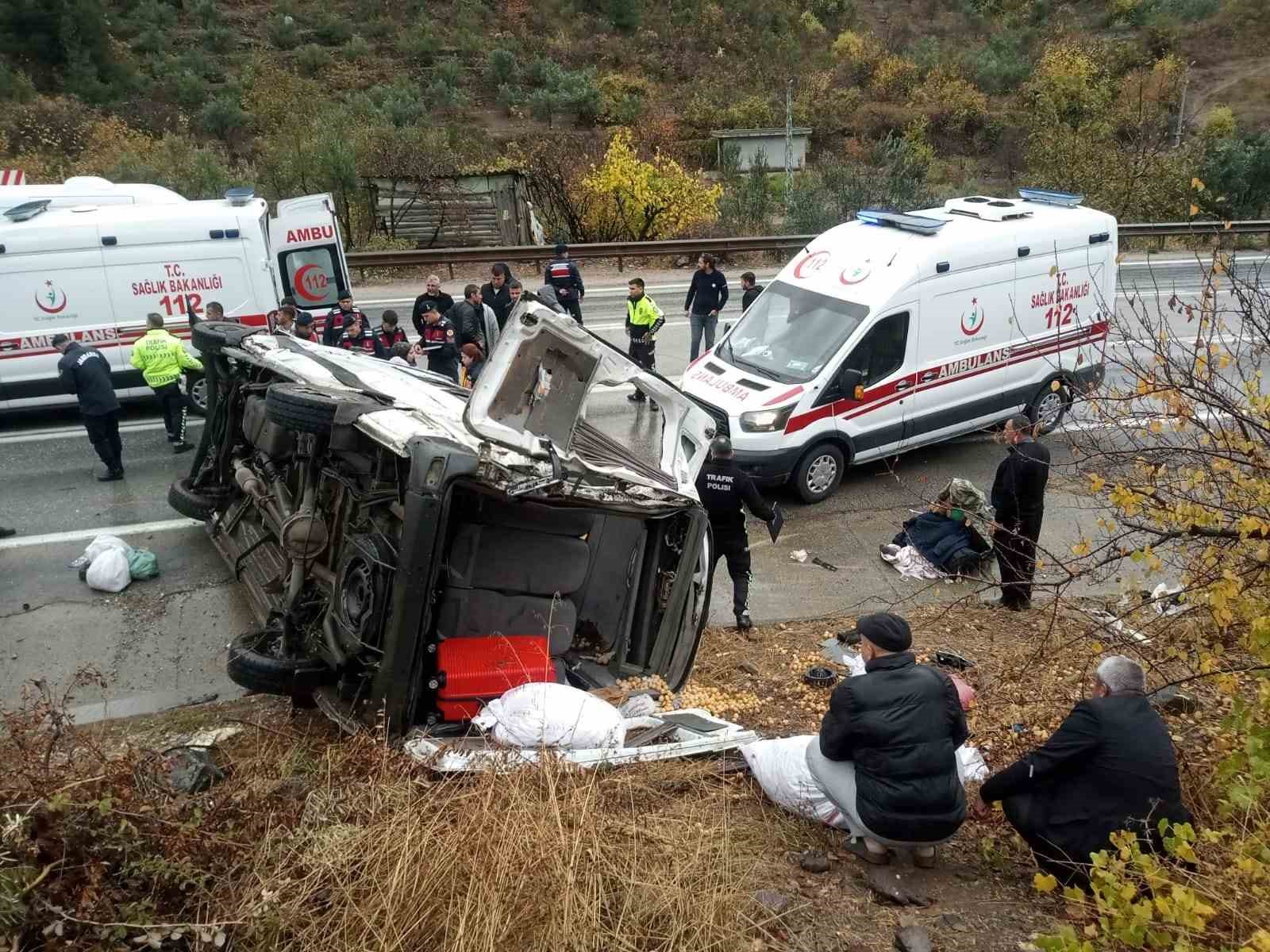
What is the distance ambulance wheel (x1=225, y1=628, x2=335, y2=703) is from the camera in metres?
4.67

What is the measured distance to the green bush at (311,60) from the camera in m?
36.2

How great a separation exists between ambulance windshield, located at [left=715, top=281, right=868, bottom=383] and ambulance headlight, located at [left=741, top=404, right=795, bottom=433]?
15.7 inches

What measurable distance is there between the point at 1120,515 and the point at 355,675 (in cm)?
378

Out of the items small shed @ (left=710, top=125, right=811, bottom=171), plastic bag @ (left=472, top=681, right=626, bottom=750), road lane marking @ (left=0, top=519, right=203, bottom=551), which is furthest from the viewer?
small shed @ (left=710, top=125, right=811, bottom=171)

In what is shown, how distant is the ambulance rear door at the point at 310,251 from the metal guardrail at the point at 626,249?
565cm

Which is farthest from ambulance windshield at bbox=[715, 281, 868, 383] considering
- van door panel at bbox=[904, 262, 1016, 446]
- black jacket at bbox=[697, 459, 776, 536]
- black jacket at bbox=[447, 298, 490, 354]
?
black jacket at bbox=[447, 298, 490, 354]

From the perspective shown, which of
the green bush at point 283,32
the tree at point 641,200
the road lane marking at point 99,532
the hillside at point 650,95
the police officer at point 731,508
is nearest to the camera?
the police officer at point 731,508

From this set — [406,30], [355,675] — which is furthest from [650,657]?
[406,30]

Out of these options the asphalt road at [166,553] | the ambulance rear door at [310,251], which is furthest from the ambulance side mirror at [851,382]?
the ambulance rear door at [310,251]

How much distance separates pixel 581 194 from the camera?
21.1 metres

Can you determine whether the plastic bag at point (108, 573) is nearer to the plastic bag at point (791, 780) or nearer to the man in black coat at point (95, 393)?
the man in black coat at point (95, 393)

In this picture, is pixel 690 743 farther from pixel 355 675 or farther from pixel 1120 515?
pixel 1120 515

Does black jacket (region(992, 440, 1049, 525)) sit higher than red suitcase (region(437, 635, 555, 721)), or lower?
higher

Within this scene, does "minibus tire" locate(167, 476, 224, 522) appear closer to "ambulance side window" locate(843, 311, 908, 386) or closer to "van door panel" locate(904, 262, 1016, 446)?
"ambulance side window" locate(843, 311, 908, 386)
